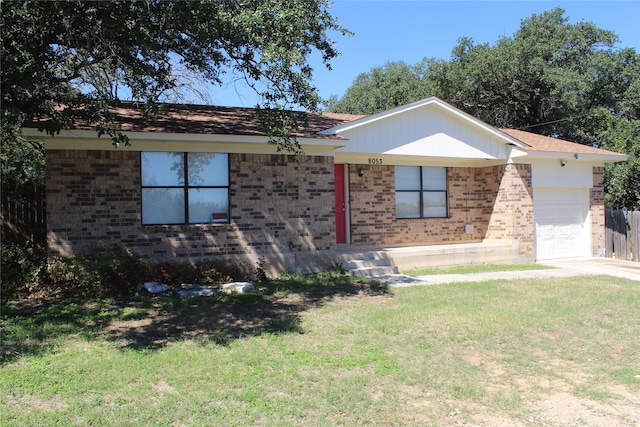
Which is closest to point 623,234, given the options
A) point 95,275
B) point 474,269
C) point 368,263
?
point 474,269

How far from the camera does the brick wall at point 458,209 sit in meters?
14.7

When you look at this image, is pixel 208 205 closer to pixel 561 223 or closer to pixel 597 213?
pixel 561 223

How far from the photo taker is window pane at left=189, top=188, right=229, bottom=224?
11180 mm

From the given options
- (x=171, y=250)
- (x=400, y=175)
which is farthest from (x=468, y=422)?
(x=400, y=175)

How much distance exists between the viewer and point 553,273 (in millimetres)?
12977

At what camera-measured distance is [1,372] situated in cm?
534

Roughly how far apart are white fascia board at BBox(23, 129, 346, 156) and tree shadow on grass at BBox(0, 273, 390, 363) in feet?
10.5

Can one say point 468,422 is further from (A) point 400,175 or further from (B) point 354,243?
(A) point 400,175

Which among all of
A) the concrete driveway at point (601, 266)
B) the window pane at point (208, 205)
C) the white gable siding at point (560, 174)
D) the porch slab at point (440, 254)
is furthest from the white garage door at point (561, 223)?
the window pane at point (208, 205)

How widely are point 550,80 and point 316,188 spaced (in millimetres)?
15985

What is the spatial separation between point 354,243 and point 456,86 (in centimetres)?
1545

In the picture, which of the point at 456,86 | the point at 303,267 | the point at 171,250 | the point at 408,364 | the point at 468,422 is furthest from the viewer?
the point at 456,86

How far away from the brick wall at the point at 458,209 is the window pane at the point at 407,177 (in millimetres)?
270

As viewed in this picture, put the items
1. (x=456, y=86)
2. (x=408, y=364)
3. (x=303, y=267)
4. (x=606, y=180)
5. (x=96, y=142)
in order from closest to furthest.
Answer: (x=408, y=364), (x=96, y=142), (x=303, y=267), (x=606, y=180), (x=456, y=86)
